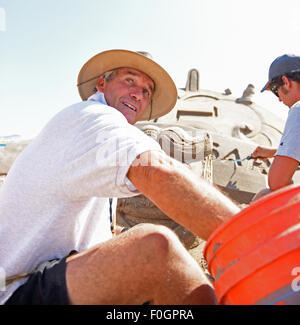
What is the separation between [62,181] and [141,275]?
1.69 feet

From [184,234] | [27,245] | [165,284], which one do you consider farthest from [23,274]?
[184,234]

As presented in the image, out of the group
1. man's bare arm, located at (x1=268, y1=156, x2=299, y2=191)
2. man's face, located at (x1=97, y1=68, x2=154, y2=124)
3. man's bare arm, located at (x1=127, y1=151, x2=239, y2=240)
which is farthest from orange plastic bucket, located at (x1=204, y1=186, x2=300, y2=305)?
man's bare arm, located at (x1=268, y1=156, x2=299, y2=191)

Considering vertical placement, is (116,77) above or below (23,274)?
above

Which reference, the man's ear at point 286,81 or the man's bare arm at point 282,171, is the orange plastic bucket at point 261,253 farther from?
the man's ear at point 286,81

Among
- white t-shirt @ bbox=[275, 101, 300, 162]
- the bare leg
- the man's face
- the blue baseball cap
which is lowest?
the bare leg

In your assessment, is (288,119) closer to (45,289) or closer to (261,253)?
(261,253)

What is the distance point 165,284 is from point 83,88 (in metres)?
2.37

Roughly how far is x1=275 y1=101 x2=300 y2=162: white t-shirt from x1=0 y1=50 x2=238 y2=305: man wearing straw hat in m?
1.76

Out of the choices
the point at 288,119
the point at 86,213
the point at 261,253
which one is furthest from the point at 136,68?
the point at 261,253

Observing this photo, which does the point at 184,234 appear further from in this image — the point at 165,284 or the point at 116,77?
the point at 165,284

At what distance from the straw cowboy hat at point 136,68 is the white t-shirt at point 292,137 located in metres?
1.13

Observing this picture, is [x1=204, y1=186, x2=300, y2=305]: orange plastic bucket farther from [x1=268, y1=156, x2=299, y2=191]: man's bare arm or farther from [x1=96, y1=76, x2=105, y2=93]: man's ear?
[x1=96, y1=76, x2=105, y2=93]: man's ear

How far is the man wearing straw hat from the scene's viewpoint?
106 centimetres

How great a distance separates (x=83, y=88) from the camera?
3.00 m
